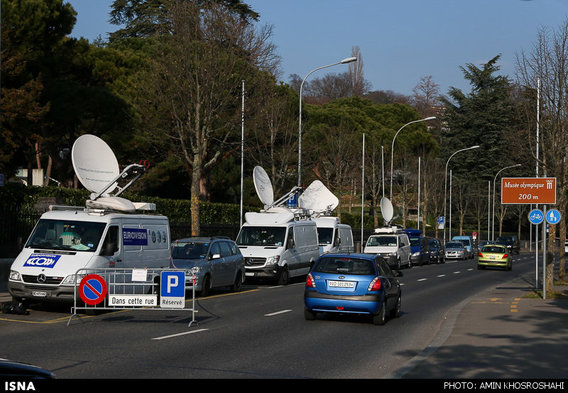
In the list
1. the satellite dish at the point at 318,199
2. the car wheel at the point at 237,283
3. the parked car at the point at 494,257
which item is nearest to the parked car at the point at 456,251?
the parked car at the point at 494,257

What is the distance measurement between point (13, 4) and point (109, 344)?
27349mm

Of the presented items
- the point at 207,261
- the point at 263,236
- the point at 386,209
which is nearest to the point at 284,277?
the point at 263,236

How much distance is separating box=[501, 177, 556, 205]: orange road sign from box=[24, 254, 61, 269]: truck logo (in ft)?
41.6

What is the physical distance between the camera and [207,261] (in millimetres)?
21016

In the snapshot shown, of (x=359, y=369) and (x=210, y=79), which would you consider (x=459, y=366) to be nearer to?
(x=359, y=369)

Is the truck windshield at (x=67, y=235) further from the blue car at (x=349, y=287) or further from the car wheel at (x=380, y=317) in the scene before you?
the car wheel at (x=380, y=317)

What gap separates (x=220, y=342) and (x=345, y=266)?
4308 millimetres

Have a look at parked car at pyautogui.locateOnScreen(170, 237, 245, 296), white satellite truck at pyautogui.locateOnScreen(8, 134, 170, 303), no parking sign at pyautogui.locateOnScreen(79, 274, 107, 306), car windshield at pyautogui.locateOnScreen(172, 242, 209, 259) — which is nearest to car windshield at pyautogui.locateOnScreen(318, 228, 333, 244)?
parked car at pyautogui.locateOnScreen(170, 237, 245, 296)

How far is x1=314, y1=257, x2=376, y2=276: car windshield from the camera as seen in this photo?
1588 cm

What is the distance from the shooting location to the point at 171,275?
14789 mm

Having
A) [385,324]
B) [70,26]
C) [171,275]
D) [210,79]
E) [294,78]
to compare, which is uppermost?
[294,78]

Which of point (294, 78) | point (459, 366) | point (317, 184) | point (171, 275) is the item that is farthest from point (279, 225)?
point (294, 78)

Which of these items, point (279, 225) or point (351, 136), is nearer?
point (279, 225)

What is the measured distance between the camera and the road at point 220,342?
9867 millimetres
